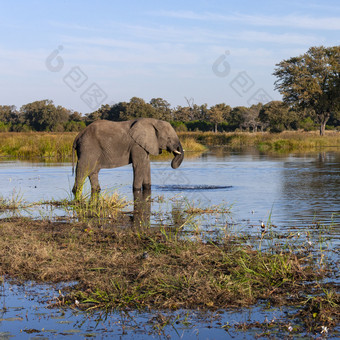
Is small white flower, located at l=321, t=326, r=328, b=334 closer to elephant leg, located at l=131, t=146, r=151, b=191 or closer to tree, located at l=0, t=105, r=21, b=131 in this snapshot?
elephant leg, located at l=131, t=146, r=151, b=191

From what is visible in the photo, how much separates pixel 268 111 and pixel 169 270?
78853mm

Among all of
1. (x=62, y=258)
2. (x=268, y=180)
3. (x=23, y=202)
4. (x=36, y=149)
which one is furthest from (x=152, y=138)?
(x=36, y=149)

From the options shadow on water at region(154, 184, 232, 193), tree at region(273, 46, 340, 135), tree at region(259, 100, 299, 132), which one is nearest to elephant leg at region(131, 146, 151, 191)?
shadow on water at region(154, 184, 232, 193)

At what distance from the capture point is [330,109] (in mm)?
62156

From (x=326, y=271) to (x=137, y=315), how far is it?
2256 millimetres

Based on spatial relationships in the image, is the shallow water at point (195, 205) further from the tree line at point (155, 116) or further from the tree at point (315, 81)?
the tree line at point (155, 116)

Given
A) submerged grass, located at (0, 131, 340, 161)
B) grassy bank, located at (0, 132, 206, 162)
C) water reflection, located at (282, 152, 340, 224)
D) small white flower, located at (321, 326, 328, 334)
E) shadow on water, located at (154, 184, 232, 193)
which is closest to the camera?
small white flower, located at (321, 326, 328, 334)

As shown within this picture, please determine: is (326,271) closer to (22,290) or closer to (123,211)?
(22,290)

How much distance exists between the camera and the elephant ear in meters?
14.1

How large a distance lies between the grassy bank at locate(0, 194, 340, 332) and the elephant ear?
5.77 meters

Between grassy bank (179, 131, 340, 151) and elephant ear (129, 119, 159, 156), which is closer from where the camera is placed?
elephant ear (129, 119, 159, 156)

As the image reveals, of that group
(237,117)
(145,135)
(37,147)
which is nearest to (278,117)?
(237,117)

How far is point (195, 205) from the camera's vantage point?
475 inches

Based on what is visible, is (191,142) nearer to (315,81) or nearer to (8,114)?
(315,81)
